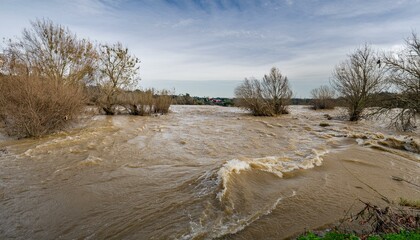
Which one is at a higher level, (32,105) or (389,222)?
(32,105)

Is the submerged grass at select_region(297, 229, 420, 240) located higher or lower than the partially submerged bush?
lower

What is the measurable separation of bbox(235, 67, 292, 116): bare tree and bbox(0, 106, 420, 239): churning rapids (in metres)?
14.6

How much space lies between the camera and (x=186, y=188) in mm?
4926

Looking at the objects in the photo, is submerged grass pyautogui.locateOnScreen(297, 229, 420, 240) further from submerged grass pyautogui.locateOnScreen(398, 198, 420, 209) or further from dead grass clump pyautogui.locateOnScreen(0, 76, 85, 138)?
dead grass clump pyautogui.locateOnScreen(0, 76, 85, 138)

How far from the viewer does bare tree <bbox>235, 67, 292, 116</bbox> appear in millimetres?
23562

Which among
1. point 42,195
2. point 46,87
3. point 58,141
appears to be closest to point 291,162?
point 42,195

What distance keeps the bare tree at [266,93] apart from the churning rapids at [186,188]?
14.6m

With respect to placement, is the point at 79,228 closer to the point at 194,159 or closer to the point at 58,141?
the point at 194,159

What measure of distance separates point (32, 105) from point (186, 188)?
8543 millimetres

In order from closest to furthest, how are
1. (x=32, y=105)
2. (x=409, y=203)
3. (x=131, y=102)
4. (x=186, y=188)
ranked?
(x=409, y=203)
(x=186, y=188)
(x=32, y=105)
(x=131, y=102)

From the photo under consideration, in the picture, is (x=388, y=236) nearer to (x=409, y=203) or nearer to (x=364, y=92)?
(x=409, y=203)

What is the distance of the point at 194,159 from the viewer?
7289 mm

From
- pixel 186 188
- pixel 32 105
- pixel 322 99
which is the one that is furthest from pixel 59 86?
pixel 322 99

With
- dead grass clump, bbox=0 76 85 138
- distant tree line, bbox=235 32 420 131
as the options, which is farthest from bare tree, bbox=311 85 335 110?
dead grass clump, bbox=0 76 85 138
